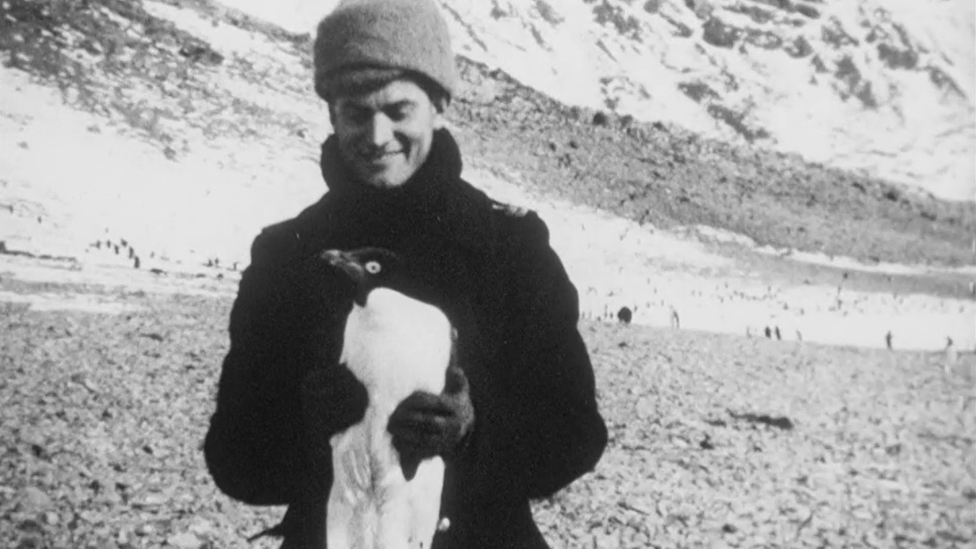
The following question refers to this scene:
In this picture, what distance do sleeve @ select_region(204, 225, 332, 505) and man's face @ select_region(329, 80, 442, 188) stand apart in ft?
0.71

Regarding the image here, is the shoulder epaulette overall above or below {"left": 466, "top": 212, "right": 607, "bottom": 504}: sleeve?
above

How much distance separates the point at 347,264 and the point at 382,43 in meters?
0.41

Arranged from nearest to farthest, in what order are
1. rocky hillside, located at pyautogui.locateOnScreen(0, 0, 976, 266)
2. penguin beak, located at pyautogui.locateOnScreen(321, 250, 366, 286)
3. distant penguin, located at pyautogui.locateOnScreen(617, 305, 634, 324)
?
penguin beak, located at pyautogui.locateOnScreen(321, 250, 366, 286)
distant penguin, located at pyautogui.locateOnScreen(617, 305, 634, 324)
rocky hillside, located at pyautogui.locateOnScreen(0, 0, 976, 266)

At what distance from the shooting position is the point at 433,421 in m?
1.40

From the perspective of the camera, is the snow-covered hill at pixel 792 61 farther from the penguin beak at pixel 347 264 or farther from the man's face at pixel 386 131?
the penguin beak at pixel 347 264

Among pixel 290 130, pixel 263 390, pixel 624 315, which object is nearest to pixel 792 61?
pixel 624 315

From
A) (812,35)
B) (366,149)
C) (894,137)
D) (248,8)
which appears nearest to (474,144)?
(248,8)

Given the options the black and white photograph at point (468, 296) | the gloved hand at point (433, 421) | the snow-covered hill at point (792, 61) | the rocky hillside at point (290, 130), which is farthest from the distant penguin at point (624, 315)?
the gloved hand at point (433, 421)

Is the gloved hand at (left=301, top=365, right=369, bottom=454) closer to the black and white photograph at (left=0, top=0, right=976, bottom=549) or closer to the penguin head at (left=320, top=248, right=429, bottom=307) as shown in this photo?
the black and white photograph at (left=0, top=0, right=976, bottom=549)

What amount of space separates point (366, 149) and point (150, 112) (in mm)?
3893

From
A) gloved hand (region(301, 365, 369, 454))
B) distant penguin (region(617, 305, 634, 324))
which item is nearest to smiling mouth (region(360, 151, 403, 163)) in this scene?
gloved hand (region(301, 365, 369, 454))

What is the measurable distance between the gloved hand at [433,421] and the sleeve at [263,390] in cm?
19

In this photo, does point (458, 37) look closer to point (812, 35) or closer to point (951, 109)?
point (812, 35)

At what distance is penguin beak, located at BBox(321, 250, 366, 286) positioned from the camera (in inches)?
58.9
